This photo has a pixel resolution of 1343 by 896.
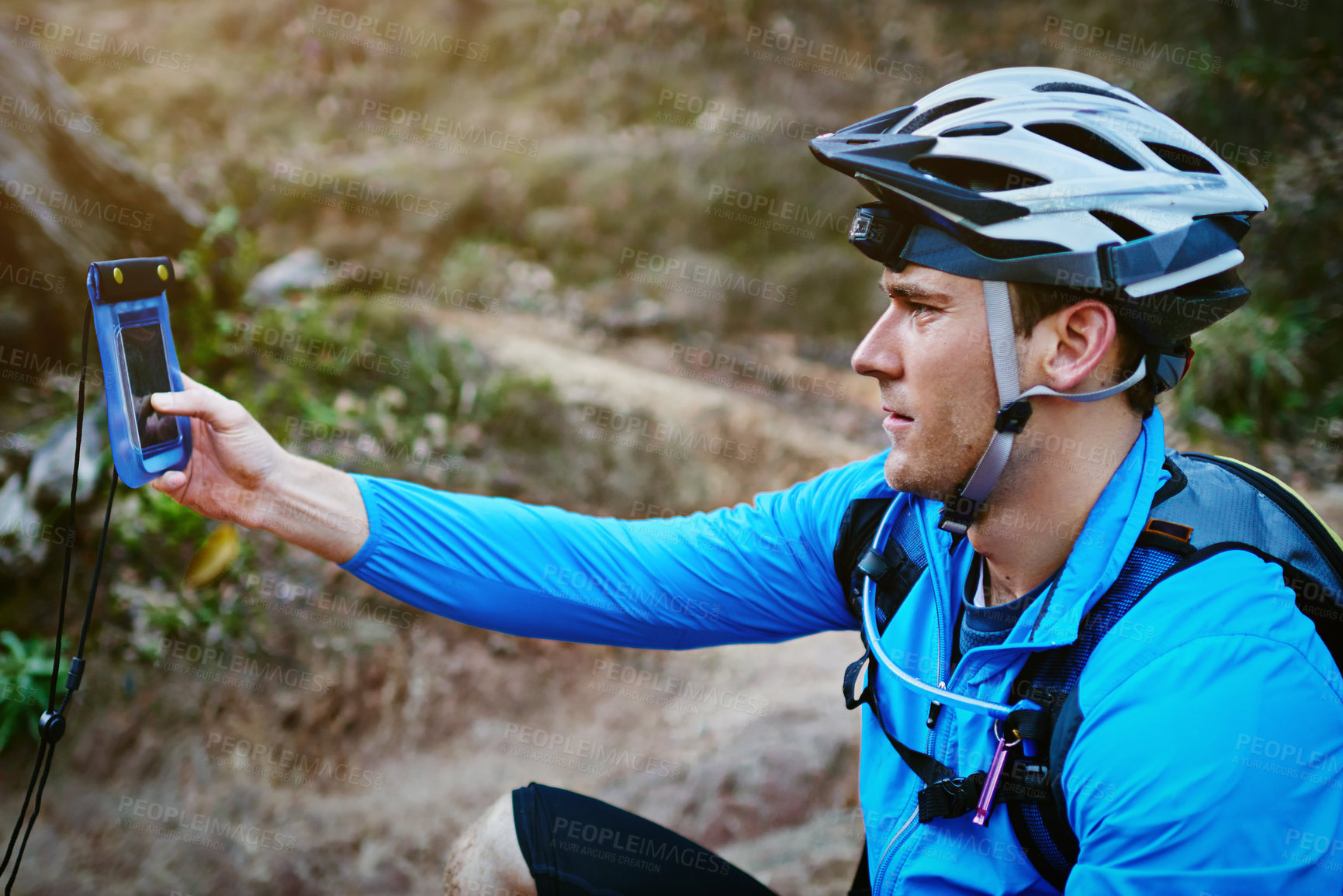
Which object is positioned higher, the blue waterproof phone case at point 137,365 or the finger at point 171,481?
the blue waterproof phone case at point 137,365

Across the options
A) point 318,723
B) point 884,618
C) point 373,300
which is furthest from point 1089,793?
point 373,300

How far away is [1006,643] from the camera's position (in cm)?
180

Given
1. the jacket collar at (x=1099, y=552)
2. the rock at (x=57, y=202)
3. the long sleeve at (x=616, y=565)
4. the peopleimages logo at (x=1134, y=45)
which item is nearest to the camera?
the jacket collar at (x=1099, y=552)

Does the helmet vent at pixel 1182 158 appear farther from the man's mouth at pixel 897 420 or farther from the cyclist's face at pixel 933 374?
the man's mouth at pixel 897 420

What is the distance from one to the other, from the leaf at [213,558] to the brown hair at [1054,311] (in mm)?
4819

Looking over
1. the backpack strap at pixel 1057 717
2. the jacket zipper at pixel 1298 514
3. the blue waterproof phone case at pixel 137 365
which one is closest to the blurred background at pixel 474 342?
the backpack strap at pixel 1057 717

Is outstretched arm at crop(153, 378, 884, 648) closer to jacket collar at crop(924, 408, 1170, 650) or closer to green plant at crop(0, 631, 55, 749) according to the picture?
jacket collar at crop(924, 408, 1170, 650)

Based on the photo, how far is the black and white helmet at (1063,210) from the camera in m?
1.93

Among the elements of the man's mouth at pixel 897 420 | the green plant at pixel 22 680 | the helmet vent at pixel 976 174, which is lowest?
the green plant at pixel 22 680

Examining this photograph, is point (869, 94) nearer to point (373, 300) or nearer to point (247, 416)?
point (373, 300)

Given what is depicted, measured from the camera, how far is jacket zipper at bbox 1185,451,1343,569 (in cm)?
178

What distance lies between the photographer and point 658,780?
5.05 metres

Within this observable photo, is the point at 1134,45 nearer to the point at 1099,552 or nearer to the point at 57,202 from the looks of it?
→ the point at 1099,552

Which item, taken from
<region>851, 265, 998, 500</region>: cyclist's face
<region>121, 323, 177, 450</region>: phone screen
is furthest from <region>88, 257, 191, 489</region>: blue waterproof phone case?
→ <region>851, 265, 998, 500</region>: cyclist's face
